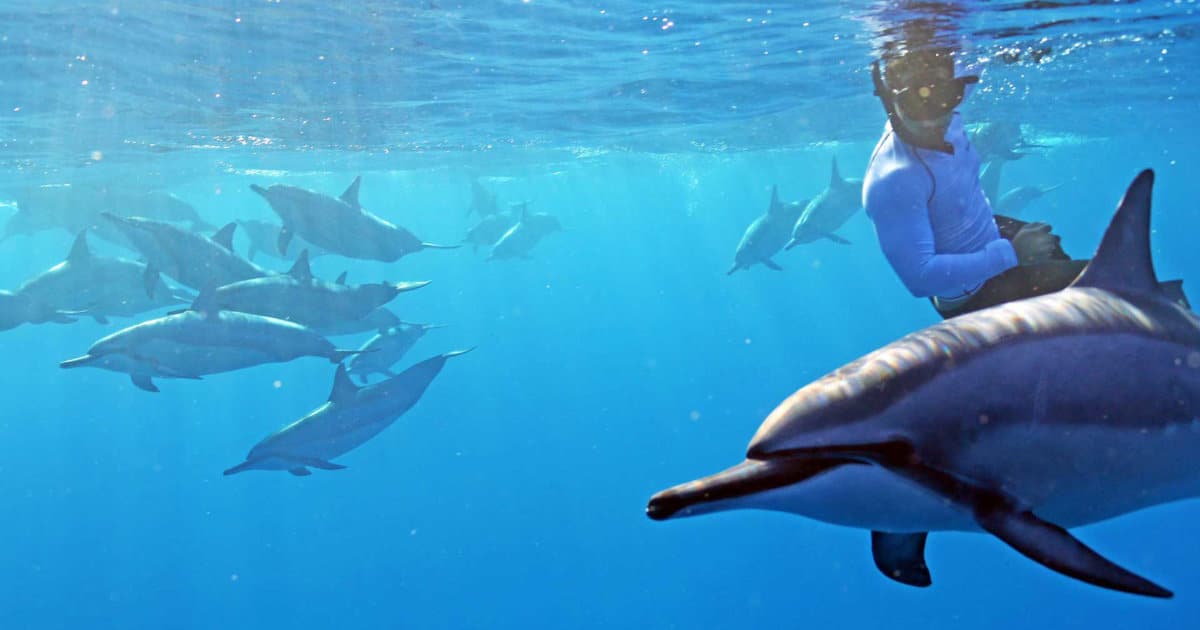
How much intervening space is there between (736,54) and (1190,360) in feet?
42.0

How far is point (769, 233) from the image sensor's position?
15297 mm

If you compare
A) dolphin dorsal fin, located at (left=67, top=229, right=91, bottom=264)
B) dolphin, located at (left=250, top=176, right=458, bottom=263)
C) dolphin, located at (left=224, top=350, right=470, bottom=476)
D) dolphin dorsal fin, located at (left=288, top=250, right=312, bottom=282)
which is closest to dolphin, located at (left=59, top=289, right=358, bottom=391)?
dolphin dorsal fin, located at (left=288, top=250, right=312, bottom=282)

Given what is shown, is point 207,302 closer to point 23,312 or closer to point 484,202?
point 23,312

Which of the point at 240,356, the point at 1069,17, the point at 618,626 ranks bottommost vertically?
the point at 618,626

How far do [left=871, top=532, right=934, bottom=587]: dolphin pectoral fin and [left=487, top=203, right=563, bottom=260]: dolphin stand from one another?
54.7ft

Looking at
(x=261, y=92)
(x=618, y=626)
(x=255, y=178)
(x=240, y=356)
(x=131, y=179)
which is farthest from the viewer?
(x=255, y=178)

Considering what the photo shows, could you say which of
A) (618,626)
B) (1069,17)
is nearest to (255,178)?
(618,626)

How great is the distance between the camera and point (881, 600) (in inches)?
817

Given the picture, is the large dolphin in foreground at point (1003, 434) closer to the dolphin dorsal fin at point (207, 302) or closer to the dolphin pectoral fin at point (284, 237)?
the dolphin dorsal fin at point (207, 302)

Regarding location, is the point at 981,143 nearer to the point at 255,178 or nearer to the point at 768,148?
the point at 768,148

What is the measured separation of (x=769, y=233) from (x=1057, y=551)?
1341 cm

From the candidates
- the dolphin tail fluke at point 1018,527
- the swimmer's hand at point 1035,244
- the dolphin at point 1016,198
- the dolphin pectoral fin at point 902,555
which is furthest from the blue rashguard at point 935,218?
the dolphin at point 1016,198

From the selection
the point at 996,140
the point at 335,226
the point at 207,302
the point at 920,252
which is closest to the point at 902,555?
the point at 920,252

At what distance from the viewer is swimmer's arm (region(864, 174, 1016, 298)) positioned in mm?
4059
